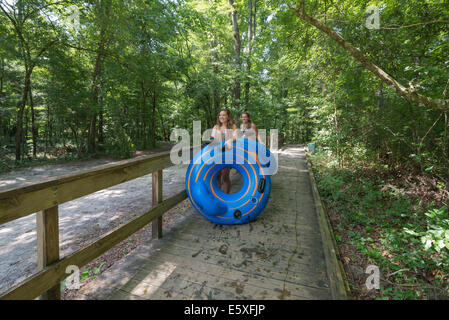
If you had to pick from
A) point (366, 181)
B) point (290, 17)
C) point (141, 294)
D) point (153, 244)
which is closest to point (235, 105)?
point (290, 17)

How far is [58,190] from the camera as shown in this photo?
1.31 meters

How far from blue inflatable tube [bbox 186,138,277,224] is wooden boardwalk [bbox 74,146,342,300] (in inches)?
8.1

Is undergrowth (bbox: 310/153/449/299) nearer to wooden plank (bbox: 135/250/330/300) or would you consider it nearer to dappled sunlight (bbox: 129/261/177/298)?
wooden plank (bbox: 135/250/330/300)

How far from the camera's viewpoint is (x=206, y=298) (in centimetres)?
160

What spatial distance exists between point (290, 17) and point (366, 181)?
4.20 metres

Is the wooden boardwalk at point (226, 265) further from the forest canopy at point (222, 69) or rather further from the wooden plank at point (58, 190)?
the forest canopy at point (222, 69)

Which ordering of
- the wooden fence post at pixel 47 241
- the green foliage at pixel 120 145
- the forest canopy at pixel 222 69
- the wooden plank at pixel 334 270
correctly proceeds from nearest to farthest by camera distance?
the wooden fence post at pixel 47 241 → the wooden plank at pixel 334 270 → the forest canopy at pixel 222 69 → the green foliage at pixel 120 145

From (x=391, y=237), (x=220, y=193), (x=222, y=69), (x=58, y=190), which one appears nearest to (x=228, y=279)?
(x=220, y=193)

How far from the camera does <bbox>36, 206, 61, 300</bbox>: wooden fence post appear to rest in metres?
1.26

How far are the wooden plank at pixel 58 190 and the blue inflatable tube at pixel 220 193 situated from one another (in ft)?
2.53

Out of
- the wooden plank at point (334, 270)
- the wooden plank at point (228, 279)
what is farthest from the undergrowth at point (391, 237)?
the wooden plank at point (228, 279)

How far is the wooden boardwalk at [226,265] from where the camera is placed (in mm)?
1658

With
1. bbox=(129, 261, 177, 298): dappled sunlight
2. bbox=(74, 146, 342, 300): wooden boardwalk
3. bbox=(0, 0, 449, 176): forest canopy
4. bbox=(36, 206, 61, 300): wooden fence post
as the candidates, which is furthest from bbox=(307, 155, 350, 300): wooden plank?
bbox=(0, 0, 449, 176): forest canopy

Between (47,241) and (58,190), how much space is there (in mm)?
317
